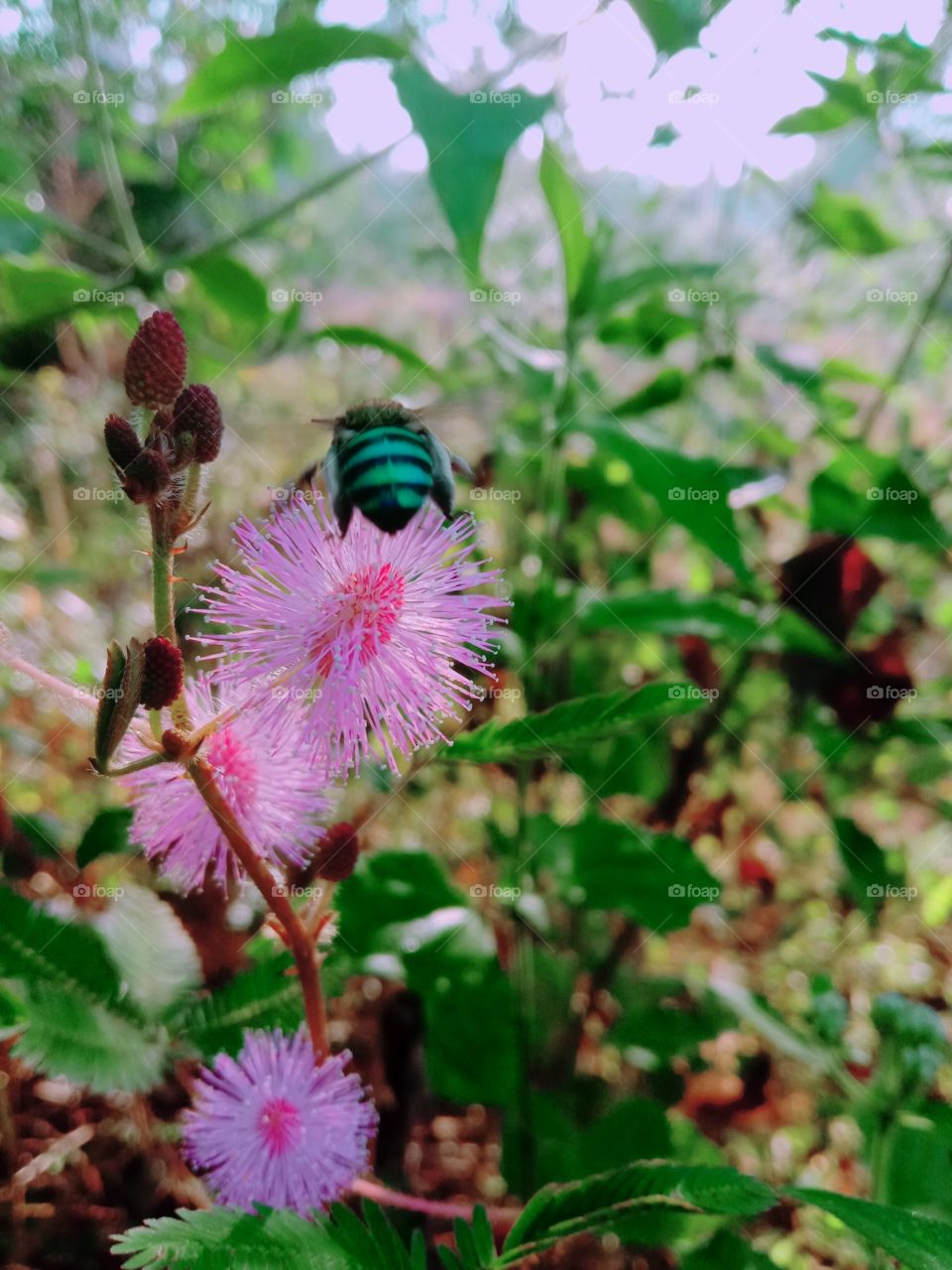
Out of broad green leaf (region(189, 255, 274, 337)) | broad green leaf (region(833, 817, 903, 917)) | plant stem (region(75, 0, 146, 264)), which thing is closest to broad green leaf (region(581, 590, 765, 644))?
broad green leaf (region(833, 817, 903, 917))

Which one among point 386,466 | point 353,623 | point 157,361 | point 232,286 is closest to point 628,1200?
point 353,623

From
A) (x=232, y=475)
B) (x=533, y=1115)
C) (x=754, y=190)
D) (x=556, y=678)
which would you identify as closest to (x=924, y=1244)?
(x=533, y=1115)

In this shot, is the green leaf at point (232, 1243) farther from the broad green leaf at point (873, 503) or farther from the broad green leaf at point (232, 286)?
the broad green leaf at point (232, 286)

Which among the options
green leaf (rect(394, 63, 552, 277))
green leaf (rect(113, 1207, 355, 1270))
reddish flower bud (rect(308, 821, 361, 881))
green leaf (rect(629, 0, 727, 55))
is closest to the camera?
green leaf (rect(113, 1207, 355, 1270))

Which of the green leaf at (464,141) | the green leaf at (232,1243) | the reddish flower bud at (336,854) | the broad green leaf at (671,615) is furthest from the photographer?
the broad green leaf at (671,615)

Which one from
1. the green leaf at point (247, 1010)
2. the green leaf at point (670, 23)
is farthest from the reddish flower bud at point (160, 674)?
the green leaf at point (670, 23)

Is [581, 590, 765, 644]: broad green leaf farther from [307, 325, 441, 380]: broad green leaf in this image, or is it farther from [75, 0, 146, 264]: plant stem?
[75, 0, 146, 264]: plant stem

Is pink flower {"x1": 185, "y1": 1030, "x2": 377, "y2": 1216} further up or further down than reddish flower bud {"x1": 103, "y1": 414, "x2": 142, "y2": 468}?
further down
